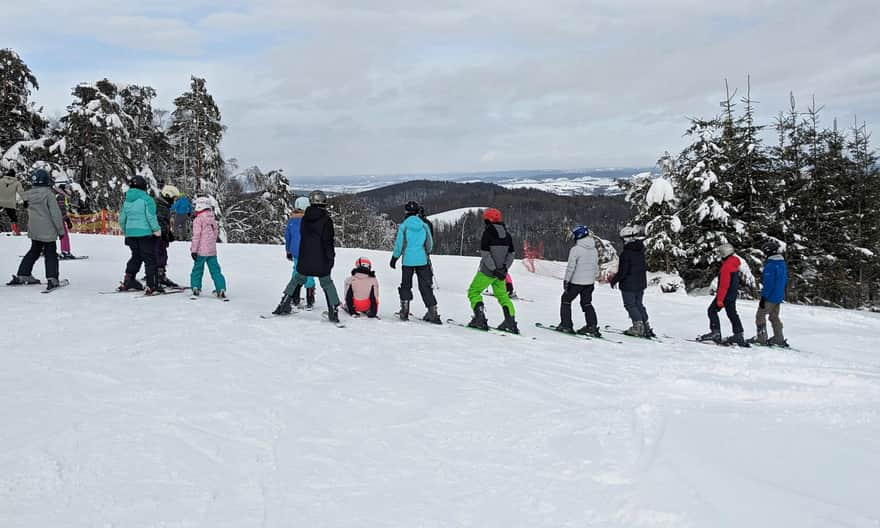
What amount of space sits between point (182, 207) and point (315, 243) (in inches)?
128

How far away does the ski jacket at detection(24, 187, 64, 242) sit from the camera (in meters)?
8.80

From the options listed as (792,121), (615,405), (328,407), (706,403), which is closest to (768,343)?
(706,403)

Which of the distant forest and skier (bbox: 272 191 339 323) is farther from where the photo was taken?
the distant forest

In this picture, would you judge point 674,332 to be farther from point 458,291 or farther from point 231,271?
point 231,271

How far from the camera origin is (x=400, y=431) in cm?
411

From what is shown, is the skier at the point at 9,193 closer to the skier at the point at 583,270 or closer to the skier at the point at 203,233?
the skier at the point at 203,233

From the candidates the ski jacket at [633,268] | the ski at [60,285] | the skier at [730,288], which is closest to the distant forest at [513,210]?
the ski at [60,285]

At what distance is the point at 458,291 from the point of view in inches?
608

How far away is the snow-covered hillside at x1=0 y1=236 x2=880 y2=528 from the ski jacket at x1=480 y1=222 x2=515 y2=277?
51.5 inches

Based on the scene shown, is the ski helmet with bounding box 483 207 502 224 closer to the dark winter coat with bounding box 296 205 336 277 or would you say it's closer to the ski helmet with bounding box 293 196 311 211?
the dark winter coat with bounding box 296 205 336 277

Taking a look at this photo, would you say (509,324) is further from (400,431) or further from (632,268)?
(400,431)

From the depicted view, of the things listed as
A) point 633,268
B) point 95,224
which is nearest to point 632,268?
point 633,268

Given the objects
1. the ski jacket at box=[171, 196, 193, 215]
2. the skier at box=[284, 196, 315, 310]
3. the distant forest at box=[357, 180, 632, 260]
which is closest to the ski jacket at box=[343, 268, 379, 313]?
the skier at box=[284, 196, 315, 310]

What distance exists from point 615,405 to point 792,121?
3060cm
